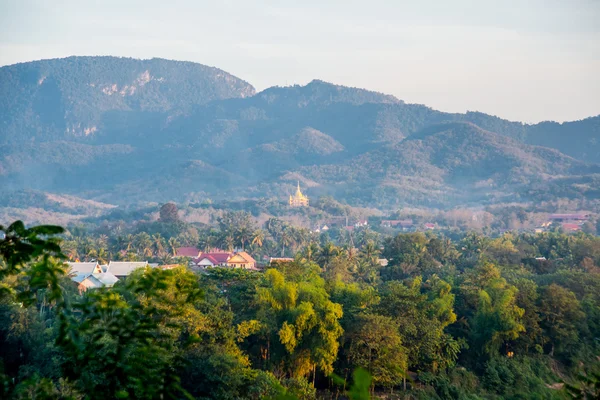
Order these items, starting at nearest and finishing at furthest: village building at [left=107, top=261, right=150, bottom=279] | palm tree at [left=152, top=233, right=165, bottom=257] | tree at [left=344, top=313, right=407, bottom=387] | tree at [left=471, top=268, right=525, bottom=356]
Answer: tree at [left=344, top=313, right=407, bottom=387] < tree at [left=471, top=268, right=525, bottom=356] < village building at [left=107, top=261, right=150, bottom=279] < palm tree at [left=152, top=233, right=165, bottom=257]

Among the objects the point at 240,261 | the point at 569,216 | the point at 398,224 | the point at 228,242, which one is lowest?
the point at 398,224

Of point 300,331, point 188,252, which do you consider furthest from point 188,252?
point 300,331

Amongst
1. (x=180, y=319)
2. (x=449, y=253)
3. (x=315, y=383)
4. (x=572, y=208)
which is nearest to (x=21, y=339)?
(x=180, y=319)

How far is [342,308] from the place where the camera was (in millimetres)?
35844

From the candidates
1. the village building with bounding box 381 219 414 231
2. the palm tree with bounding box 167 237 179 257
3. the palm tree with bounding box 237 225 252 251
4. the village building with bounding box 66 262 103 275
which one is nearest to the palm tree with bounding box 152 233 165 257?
the palm tree with bounding box 167 237 179 257

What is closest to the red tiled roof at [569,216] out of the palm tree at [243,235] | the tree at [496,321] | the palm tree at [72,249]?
the palm tree at [243,235]

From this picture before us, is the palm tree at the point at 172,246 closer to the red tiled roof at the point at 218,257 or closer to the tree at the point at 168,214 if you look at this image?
the red tiled roof at the point at 218,257

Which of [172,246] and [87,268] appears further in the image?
[172,246]

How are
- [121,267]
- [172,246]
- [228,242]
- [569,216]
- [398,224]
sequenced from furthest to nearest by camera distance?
1. [569,216]
2. [398,224]
3. [228,242]
4. [172,246]
5. [121,267]

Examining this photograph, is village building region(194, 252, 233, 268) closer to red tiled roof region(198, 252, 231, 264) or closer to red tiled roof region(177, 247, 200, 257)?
red tiled roof region(198, 252, 231, 264)

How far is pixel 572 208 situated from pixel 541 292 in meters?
148

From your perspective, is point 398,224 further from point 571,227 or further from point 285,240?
point 285,240

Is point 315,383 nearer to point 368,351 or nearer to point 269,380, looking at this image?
point 368,351

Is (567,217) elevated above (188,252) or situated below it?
below
